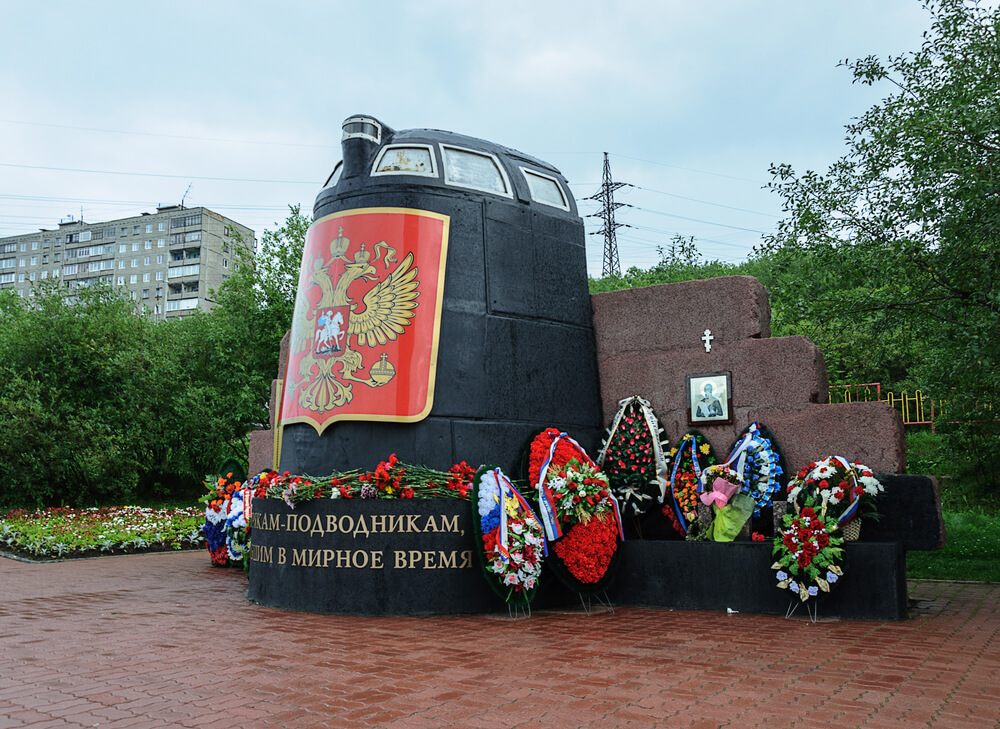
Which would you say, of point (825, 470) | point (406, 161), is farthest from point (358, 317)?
point (825, 470)

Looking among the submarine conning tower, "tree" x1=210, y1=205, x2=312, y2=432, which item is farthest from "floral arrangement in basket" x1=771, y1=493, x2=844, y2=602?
"tree" x1=210, y1=205, x2=312, y2=432

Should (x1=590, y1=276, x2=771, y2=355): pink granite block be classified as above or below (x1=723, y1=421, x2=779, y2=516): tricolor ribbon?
above

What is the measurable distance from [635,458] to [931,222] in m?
4.31

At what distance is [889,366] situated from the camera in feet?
98.3

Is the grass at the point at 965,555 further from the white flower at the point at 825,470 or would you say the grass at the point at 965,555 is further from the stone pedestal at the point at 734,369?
the white flower at the point at 825,470

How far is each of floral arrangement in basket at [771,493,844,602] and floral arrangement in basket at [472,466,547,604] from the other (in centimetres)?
239

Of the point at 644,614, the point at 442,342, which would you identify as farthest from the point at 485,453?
the point at 644,614

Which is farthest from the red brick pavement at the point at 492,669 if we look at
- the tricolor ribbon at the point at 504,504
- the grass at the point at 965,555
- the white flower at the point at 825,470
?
the grass at the point at 965,555

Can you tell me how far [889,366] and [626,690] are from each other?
28.3 m

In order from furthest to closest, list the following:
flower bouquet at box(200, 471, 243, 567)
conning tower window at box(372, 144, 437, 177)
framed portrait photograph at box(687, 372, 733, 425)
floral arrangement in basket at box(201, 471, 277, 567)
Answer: flower bouquet at box(200, 471, 243, 567) < floral arrangement in basket at box(201, 471, 277, 567) < framed portrait photograph at box(687, 372, 733, 425) < conning tower window at box(372, 144, 437, 177)

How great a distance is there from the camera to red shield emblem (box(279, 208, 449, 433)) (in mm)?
8914

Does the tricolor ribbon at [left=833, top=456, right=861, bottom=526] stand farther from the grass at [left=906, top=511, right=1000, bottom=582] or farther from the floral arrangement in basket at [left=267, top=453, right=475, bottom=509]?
the grass at [left=906, top=511, right=1000, bottom=582]

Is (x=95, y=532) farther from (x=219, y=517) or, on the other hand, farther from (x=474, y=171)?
(x=474, y=171)

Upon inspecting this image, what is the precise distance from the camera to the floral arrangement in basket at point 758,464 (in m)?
9.04
